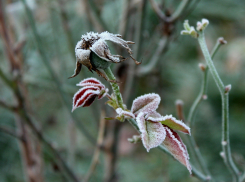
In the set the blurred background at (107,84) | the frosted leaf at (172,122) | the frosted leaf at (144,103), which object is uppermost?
the frosted leaf at (144,103)

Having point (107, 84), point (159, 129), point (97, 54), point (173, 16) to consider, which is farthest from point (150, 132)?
point (107, 84)

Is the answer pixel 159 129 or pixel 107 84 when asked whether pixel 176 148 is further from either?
pixel 107 84

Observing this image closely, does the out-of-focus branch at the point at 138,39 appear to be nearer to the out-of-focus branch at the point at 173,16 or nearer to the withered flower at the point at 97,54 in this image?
the out-of-focus branch at the point at 173,16

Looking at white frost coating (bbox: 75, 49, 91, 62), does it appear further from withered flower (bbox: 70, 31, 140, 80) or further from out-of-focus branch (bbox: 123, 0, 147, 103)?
out-of-focus branch (bbox: 123, 0, 147, 103)

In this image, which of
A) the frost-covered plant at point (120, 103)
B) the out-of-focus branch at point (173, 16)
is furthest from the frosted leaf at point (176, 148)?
the out-of-focus branch at point (173, 16)

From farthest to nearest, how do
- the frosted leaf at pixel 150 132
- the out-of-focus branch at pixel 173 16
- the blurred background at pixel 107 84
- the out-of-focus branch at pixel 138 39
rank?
the blurred background at pixel 107 84
the out-of-focus branch at pixel 138 39
the out-of-focus branch at pixel 173 16
the frosted leaf at pixel 150 132

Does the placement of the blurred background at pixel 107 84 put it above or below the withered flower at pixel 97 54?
below
